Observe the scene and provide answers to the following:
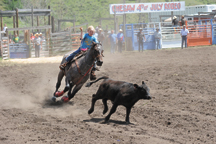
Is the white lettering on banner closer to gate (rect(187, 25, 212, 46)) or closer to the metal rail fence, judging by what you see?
gate (rect(187, 25, 212, 46))

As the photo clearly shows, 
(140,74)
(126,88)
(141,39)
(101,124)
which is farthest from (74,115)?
(141,39)

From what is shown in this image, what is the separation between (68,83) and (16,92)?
2613 millimetres

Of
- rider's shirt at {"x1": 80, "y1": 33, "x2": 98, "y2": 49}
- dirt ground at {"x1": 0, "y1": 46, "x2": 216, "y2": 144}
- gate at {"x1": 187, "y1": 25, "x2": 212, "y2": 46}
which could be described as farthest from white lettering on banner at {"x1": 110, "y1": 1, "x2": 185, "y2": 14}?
rider's shirt at {"x1": 80, "y1": 33, "x2": 98, "y2": 49}

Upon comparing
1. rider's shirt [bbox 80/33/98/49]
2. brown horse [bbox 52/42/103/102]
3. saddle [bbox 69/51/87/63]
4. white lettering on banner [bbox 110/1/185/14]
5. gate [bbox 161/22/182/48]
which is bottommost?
brown horse [bbox 52/42/103/102]

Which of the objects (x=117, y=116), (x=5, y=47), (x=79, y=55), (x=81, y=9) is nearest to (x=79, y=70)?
(x=79, y=55)

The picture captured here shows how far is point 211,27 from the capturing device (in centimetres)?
2689

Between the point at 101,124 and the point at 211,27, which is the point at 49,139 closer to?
the point at 101,124

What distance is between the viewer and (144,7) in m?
32.2

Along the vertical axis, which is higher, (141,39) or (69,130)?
(141,39)

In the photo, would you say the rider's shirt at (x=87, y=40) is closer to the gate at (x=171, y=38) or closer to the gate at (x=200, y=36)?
the gate at (x=171, y=38)

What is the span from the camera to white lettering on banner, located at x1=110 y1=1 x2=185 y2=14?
30.0 metres

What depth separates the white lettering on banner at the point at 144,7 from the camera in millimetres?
30000

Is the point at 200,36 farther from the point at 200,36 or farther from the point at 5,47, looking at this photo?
the point at 5,47

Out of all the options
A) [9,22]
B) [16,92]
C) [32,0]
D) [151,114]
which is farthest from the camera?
[9,22]
